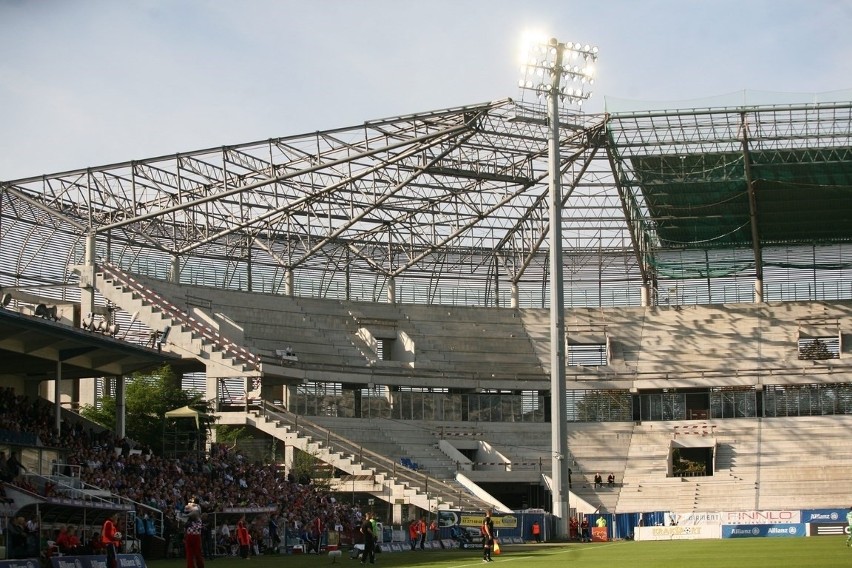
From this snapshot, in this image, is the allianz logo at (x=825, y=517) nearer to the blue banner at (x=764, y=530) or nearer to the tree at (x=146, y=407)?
the blue banner at (x=764, y=530)

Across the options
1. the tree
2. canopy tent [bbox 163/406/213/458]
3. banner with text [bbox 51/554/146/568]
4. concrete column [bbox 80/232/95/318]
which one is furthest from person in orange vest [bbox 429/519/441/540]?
concrete column [bbox 80/232/95/318]

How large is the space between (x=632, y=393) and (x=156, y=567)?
49181 mm

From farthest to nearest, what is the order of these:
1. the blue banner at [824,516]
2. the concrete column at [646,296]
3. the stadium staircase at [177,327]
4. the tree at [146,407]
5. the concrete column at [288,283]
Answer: the concrete column at [646,296] < the concrete column at [288,283] < the stadium staircase at [177,327] < the tree at [146,407] < the blue banner at [824,516]

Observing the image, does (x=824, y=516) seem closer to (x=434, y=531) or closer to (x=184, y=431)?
(x=434, y=531)

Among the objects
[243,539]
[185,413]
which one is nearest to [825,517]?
[243,539]

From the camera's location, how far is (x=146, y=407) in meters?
59.1

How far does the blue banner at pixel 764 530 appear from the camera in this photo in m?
52.1

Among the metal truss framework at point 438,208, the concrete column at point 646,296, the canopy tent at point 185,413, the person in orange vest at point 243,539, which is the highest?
the metal truss framework at point 438,208

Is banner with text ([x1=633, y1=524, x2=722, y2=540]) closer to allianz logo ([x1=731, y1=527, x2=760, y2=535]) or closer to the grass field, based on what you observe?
allianz logo ([x1=731, y1=527, x2=760, y2=535])

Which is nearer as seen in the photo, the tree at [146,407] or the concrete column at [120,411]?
the concrete column at [120,411]

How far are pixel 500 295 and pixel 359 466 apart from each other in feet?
87.6

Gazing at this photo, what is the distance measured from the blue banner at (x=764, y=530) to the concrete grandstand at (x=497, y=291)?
12.9 metres

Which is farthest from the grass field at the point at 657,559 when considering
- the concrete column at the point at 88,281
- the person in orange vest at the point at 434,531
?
the concrete column at the point at 88,281

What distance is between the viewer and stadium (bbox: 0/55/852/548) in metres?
62.8
